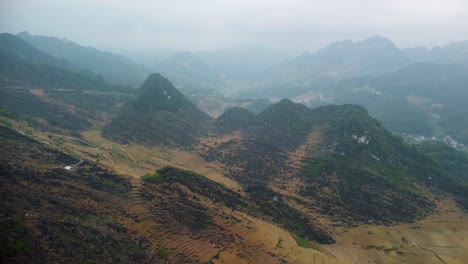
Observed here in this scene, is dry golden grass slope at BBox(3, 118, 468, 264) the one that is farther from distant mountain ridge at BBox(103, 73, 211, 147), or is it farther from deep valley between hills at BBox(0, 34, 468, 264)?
distant mountain ridge at BBox(103, 73, 211, 147)

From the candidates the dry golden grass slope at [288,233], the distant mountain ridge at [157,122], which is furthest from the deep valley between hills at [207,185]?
the distant mountain ridge at [157,122]

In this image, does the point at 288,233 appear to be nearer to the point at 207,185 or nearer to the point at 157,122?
the point at 207,185

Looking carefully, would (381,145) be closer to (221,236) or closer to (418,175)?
(418,175)

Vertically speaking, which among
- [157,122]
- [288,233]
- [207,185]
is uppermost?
[157,122]

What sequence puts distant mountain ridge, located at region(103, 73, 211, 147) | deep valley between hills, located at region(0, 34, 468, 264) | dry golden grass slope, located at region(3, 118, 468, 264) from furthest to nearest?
distant mountain ridge, located at region(103, 73, 211, 147) < dry golden grass slope, located at region(3, 118, 468, 264) < deep valley between hills, located at region(0, 34, 468, 264)

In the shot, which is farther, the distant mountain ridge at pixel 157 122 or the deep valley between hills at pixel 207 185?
the distant mountain ridge at pixel 157 122

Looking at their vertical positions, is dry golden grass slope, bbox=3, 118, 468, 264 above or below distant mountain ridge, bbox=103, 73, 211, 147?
below

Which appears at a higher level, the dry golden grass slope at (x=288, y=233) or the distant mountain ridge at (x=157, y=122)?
the distant mountain ridge at (x=157, y=122)

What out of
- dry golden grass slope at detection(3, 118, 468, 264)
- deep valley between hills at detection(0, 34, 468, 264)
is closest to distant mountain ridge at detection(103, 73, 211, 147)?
deep valley between hills at detection(0, 34, 468, 264)

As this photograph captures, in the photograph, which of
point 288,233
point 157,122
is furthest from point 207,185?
point 157,122

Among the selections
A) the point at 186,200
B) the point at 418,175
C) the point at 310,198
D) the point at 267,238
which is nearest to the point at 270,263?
the point at 267,238

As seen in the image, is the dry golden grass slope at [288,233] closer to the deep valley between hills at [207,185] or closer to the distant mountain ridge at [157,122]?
the deep valley between hills at [207,185]
